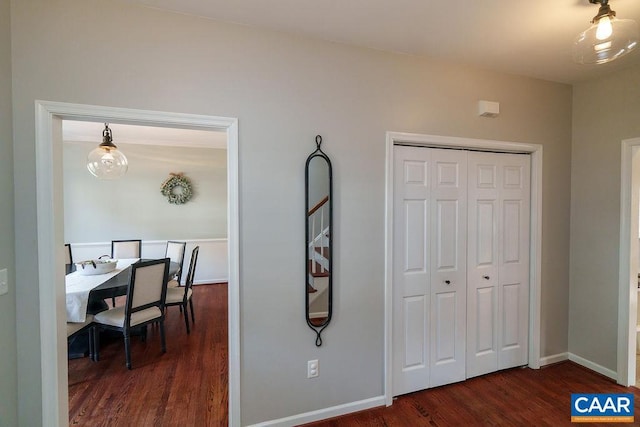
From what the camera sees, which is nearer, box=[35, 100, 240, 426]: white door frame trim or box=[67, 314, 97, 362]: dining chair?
box=[35, 100, 240, 426]: white door frame trim

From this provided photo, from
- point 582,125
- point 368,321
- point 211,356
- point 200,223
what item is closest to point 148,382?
point 211,356

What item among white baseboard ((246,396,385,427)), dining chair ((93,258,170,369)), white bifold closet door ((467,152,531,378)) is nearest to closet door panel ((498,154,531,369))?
white bifold closet door ((467,152,531,378))

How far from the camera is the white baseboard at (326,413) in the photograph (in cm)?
198

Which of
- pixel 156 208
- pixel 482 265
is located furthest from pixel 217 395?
pixel 156 208

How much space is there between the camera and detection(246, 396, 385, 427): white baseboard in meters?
1.98

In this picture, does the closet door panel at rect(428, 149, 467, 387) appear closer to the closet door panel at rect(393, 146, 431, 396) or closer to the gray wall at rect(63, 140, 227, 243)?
the closet door panel at rect(393, 146, 431, 396)

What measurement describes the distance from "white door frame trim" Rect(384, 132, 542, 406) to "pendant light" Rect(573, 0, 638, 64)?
904 millimetres

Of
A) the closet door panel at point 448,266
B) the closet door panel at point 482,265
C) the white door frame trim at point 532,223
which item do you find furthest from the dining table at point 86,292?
the closet door panel at point 482,265

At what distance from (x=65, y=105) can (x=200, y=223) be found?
4278mm

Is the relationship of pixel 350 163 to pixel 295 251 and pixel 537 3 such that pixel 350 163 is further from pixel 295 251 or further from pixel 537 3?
pixel 537 3

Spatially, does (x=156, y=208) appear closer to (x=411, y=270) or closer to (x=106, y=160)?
(x=106, y=160)

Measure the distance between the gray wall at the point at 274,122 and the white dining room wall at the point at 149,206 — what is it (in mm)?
4115

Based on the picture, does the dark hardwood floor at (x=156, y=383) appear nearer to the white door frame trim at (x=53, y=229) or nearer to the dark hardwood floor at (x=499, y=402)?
the white door frame trim at (x=53, y=229)

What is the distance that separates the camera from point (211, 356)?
2939 millimetres
